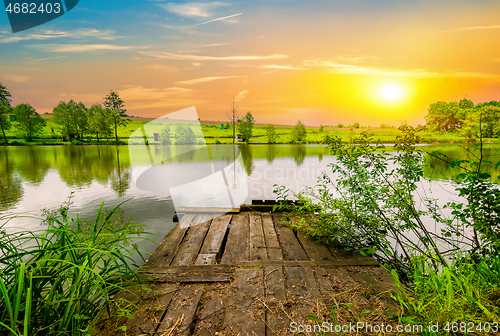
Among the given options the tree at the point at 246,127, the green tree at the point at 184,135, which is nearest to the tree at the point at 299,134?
the tree at the point at 246,127

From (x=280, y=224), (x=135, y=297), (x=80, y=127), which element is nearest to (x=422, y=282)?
(x=280, y=224)

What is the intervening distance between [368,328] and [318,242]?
6.73ft

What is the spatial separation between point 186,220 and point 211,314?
11.0 feet

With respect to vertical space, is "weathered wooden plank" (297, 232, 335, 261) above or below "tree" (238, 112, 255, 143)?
below

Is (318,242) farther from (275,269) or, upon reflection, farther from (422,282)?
(422,282)

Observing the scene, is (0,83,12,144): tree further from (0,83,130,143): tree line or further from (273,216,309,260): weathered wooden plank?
(273,216,309,260): weathered wooden plank

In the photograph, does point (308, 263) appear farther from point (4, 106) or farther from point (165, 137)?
point (4, 106)

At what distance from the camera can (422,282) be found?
8.55ft

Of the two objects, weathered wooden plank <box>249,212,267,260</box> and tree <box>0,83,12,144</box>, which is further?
tree <box>0,83,12,144</box>

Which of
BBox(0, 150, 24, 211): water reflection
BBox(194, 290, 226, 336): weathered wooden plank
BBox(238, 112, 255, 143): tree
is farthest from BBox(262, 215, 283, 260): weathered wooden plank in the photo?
BBox(238, 112, 255, 143): tree

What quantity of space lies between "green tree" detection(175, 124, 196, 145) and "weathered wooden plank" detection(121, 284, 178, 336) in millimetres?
64722

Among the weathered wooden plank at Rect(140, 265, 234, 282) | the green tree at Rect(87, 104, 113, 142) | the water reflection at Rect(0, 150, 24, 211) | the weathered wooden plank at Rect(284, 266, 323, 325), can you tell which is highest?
the green tree at Rect(87, 104, 113, 142)

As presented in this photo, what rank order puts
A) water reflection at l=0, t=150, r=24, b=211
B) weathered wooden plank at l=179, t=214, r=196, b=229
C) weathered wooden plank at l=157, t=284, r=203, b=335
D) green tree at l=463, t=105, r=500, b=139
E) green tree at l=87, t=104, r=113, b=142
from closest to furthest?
weathered wooden plank at l=157, t=284, r=203, b=335
green tree at l=463, t=105, r=500, b=139
weathered wooden plank at l=179, t=214, r=196, b=229
water reflection at l=0, t=150, r=24, b=211
green tree at l=87, t=104, r=113, b=142

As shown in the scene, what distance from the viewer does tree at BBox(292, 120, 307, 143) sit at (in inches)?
2756
